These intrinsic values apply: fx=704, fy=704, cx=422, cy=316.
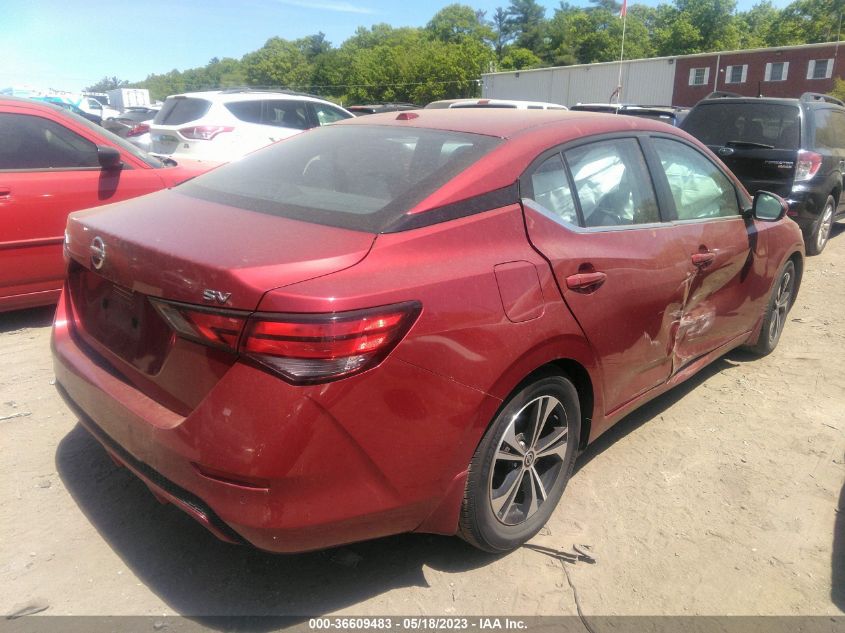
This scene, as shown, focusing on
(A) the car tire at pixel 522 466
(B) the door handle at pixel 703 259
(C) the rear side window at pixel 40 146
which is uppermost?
(C) the rear side window at pixel 40 146

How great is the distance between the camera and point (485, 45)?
96875mm

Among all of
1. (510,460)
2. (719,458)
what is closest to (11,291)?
(510,460)

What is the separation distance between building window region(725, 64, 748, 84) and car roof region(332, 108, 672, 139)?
52.0 metres

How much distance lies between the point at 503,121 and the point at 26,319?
13.4 feet

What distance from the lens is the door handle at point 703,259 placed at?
134 inches

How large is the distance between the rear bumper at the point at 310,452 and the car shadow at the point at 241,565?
0.40 metres

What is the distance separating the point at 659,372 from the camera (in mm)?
3359

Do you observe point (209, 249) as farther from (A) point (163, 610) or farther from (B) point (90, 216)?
(A) point (163, 610)

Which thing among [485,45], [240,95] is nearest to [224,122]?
[240,95]

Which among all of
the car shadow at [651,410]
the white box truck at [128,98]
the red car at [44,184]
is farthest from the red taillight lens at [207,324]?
the white box truck at [128,98]

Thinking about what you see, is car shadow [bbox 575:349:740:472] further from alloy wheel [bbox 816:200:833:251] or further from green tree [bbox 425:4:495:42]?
green tree [bbox 425:4:495:42]

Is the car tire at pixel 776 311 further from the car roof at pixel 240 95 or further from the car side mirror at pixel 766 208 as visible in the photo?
the car roof at pixel 240 95

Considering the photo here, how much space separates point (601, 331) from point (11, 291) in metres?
3.99

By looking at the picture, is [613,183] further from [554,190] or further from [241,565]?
[241,565]
